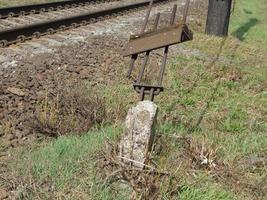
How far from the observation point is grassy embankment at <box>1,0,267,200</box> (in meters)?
4.07

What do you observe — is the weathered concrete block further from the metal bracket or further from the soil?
the soil

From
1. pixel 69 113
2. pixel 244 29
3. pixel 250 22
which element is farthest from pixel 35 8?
pixel 250 22

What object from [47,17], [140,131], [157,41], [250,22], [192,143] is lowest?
[250,22]

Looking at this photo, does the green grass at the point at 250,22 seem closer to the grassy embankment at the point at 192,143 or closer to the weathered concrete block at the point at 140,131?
the grassy embankment at the point at 192,143

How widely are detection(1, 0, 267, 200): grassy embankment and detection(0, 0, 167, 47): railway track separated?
9.44ft

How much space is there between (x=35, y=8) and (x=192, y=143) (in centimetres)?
846

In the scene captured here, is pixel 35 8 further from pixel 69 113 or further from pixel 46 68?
pixel 69 113

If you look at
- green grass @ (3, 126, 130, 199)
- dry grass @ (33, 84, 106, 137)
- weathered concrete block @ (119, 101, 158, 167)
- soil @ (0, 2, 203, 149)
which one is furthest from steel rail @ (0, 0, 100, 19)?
weathered concrete block @ (119, 101, 158, 167)

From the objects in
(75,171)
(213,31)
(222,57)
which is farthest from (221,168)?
(213,31)

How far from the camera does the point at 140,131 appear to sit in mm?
4242

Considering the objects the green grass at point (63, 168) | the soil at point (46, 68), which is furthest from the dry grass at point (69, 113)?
the green grass at point (63, 168)

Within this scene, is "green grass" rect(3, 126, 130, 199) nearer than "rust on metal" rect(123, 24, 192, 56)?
Yes

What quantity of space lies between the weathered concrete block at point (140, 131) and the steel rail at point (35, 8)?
7.50 metres

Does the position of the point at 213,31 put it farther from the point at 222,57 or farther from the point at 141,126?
the point at 141,126
